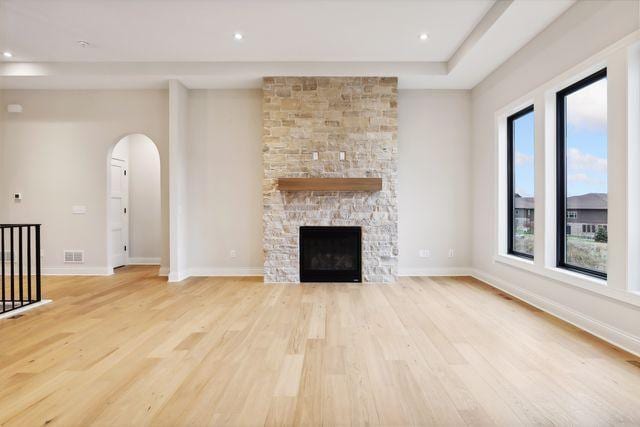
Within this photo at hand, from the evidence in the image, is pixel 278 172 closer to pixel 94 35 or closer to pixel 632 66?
pixel 94 35

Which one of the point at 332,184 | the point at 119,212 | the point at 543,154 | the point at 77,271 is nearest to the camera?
the point at 543,154

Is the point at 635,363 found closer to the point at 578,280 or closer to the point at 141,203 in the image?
the point at 578,280

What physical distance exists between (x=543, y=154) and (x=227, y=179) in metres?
4.18

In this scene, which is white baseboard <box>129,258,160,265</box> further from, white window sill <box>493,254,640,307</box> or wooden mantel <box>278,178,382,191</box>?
white window sill <box>493,254,640,307</box>

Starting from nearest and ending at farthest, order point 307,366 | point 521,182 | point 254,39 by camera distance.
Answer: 1. point 307,366
2. point 254,39
3. point 521,182

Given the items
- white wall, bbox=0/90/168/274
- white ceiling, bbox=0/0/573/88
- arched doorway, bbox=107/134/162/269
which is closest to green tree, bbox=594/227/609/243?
white ceiling, bbox=0/0/573/88

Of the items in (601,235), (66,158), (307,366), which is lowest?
(307,366)

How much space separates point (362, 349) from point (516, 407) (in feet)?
3.42

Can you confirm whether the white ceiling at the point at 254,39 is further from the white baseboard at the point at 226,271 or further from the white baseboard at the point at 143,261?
the white baseboard at the point at 143,261

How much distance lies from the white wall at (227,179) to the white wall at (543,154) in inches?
131

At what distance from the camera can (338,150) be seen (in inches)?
197

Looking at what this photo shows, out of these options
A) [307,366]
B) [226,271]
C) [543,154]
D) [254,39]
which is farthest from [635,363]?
[226,271]

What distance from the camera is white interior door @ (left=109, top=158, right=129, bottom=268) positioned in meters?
6.00

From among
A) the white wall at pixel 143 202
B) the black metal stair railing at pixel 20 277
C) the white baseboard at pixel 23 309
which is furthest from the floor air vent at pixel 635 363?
the white wall at pixel 143 202
